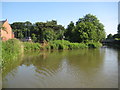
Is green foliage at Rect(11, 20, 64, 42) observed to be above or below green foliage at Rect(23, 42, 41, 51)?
above

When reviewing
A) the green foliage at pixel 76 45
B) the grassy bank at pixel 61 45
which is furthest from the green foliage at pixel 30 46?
the green foliage at pixel 76 45

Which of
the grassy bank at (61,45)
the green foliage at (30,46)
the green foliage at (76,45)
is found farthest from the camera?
the green foliage at (76,45)

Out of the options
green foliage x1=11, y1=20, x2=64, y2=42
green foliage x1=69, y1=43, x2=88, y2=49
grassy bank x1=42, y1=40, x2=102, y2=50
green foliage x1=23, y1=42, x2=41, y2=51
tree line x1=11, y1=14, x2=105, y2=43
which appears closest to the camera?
green foliage x1=23, y1=42, x2=41, y2=51

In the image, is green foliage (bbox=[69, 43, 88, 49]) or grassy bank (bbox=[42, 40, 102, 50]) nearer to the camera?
grassy bank (bbox=[42, 40, 102, 50])

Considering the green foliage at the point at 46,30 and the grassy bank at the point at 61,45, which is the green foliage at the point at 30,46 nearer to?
the grassy bank at the point at 61,45

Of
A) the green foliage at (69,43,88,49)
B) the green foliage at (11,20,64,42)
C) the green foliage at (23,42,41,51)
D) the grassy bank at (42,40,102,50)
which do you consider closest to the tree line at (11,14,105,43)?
the green foliage at (11,20,64,42)

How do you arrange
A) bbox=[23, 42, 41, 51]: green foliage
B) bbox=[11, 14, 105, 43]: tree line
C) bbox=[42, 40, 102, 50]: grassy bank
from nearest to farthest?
bbox=[23, 42, 41, 51]: green foliage → bbox=[42, 40, 102, 50]: grassy bank → bbox=[11, 14, 105, 43]: tree line

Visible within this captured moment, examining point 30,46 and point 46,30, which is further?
point 46,30

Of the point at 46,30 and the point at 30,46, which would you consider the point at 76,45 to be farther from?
the point at 30,46

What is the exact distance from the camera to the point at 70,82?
6.25 metres

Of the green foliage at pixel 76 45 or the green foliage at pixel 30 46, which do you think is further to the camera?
the green foliage at pixel 76 45

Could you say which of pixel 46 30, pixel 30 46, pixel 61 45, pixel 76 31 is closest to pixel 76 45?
pixel 61 45

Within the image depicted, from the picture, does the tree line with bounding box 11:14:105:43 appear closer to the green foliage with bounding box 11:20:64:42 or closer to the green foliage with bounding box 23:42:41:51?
the green foliage with bounding box 11:20:64:42

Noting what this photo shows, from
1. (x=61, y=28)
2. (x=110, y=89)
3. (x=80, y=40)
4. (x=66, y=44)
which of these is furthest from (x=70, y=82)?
(x=61, y=28)
